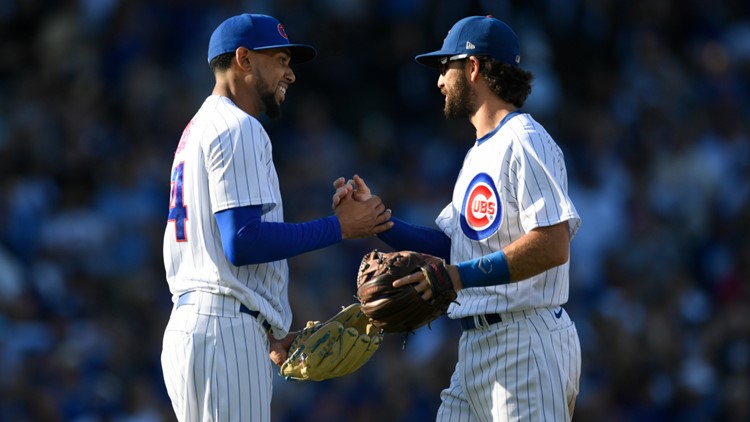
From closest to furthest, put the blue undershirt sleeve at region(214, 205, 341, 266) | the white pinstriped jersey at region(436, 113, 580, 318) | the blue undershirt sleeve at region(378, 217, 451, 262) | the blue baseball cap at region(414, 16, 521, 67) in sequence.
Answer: the blue undershirt sleeve at region(214, 205, 341, 266) → the white pinstriped jersey at region(436, 113, 580, 318) → the blue baseball cap at region(414, 16, 521, 67) → the blue undershirt sleeve at region(378, 217, 451, 262)

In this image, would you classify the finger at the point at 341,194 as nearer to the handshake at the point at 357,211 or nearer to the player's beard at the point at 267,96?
the handshake at the point at 357,211

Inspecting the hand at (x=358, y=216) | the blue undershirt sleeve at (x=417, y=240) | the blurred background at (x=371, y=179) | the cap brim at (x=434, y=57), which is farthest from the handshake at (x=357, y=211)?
the blurred background at (x=371, y=179)

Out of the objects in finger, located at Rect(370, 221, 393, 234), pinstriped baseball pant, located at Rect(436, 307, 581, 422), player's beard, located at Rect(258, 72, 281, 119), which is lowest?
pinstriped baseball pant, located at Rect(436, 307, 581, 422)

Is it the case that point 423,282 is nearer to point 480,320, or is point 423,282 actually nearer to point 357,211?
point 480,320

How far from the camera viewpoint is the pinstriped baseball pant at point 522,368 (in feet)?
15.2

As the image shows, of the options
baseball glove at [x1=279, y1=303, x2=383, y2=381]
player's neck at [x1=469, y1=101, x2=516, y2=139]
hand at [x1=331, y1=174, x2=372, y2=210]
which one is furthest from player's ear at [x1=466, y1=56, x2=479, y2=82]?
baseball glove at [x1=279, y1=303, x2=383, y2=381]

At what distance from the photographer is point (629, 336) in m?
9.41

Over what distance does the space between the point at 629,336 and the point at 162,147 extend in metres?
3.97

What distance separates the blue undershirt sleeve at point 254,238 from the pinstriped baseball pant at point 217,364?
8.6 inches

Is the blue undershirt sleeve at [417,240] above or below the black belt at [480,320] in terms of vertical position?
above

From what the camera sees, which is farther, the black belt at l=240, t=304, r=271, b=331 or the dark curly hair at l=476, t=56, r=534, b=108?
the dark curly hair at l=476, t=56, r=534, b=108

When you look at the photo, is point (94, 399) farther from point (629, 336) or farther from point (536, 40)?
point (536, 40)

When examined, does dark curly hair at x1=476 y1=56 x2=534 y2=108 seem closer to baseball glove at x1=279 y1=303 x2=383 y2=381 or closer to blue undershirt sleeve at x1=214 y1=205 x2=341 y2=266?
blue undershirt sleeve at x1=214 y1=205 x2=341 y2=266

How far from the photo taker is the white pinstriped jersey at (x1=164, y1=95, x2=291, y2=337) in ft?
15.0
